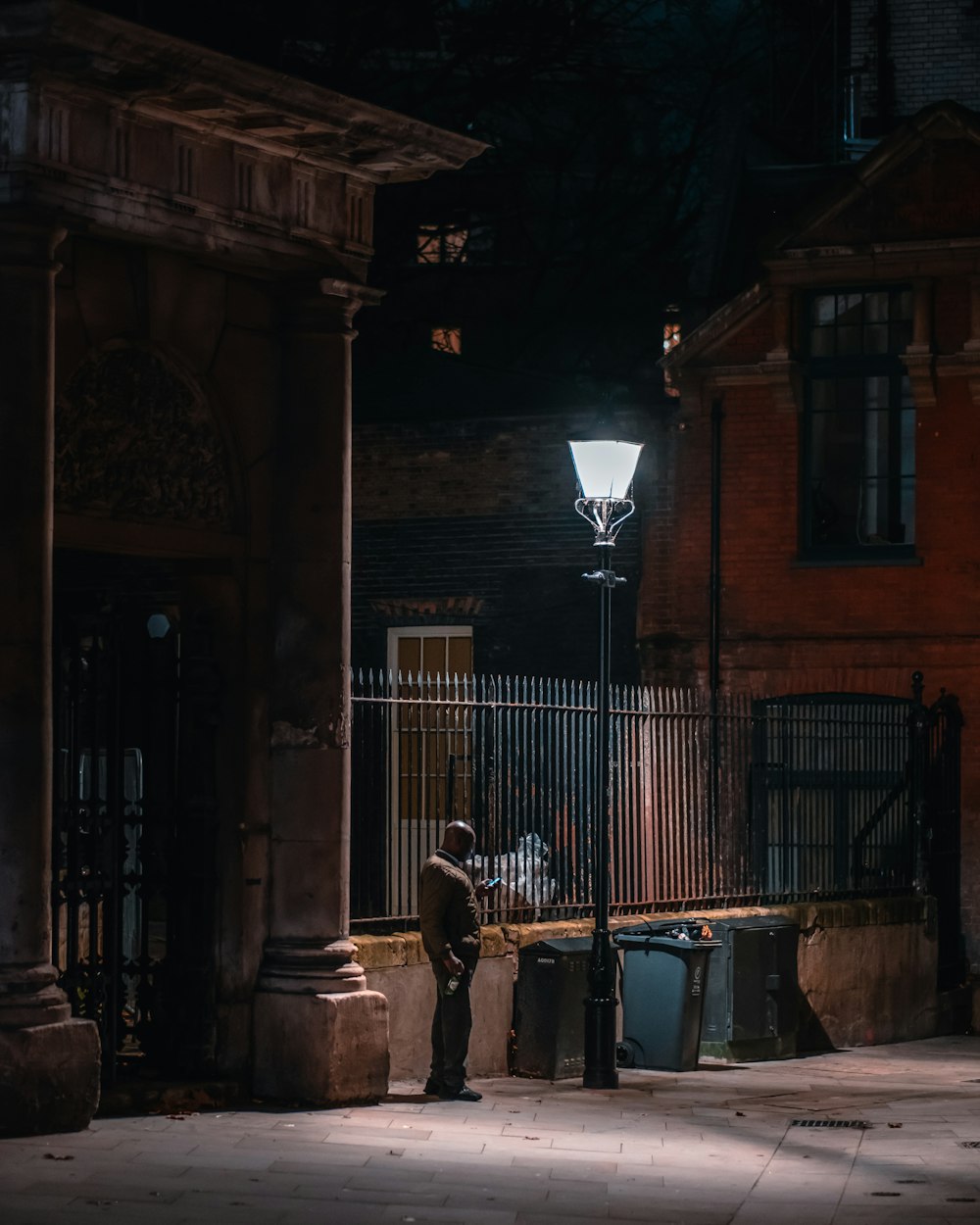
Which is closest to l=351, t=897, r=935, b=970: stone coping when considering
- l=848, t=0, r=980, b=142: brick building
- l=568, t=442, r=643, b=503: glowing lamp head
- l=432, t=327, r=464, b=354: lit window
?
l=568, t=442, r=643, b=503: glowing lamp head

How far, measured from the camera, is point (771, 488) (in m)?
21.2

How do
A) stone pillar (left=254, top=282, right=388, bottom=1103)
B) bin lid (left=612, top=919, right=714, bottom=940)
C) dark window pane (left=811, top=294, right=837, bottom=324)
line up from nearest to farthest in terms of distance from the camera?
stone pillar (left=254, top=282, right=388, bottom=1103), bin lid (left=612, top=919, right=714, bottom=940), dark window pane (left=811, top=294, right=837, bottom=324)

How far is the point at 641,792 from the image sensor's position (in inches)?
659

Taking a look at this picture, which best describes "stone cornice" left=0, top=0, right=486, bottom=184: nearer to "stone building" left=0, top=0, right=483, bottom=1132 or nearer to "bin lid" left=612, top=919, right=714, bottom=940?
"stone building" left=0, top=0, right=483, bottom=1132

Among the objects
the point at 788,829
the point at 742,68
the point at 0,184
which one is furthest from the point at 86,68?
the point at 742,68

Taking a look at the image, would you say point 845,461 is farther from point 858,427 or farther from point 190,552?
point 190,552

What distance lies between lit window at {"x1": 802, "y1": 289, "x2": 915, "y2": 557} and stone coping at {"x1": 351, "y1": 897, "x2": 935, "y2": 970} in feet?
11.4

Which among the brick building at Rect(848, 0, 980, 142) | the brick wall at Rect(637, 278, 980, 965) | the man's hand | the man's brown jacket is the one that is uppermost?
the brick building at Rect(848, 0, 980, 142)

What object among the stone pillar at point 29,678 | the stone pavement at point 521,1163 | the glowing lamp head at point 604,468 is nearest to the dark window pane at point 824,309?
the glowing lamp head at point 604,468

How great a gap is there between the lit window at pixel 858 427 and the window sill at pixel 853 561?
0.07 m

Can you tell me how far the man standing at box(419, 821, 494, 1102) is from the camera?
12820 mm

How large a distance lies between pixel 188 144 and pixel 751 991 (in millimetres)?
7932

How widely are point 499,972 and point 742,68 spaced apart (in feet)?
58.5

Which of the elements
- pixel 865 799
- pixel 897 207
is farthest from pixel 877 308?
pixel 865 799
